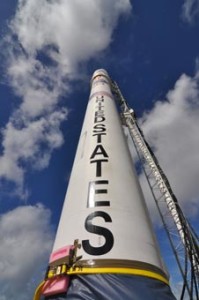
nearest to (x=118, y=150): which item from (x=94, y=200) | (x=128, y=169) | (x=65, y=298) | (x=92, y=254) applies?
(x=128, y=169)

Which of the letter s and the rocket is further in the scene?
the letter s

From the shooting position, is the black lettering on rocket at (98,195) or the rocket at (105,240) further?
the black lettering on rocket at (98,195)

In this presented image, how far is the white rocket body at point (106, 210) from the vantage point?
4.29 m

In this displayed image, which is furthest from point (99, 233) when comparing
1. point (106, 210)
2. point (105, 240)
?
point (106, 210)

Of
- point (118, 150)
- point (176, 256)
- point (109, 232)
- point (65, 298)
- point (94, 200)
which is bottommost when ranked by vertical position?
point (65, 298)

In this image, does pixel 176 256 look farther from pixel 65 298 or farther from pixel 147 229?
pixel 65 298

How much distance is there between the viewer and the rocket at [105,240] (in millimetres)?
3924

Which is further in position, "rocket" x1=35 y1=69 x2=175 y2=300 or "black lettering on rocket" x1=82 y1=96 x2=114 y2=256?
"black lettering on rocket" x1=82 y1=96 x2=114 y2=256

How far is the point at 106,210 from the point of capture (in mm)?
4836

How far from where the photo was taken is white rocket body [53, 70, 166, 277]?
4289 millimetres

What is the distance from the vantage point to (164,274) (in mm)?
4484

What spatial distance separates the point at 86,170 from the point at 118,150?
0.98 meters

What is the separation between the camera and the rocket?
12.9 ft

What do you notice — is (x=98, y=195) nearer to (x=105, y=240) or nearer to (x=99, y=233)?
(x=99, y=233)
